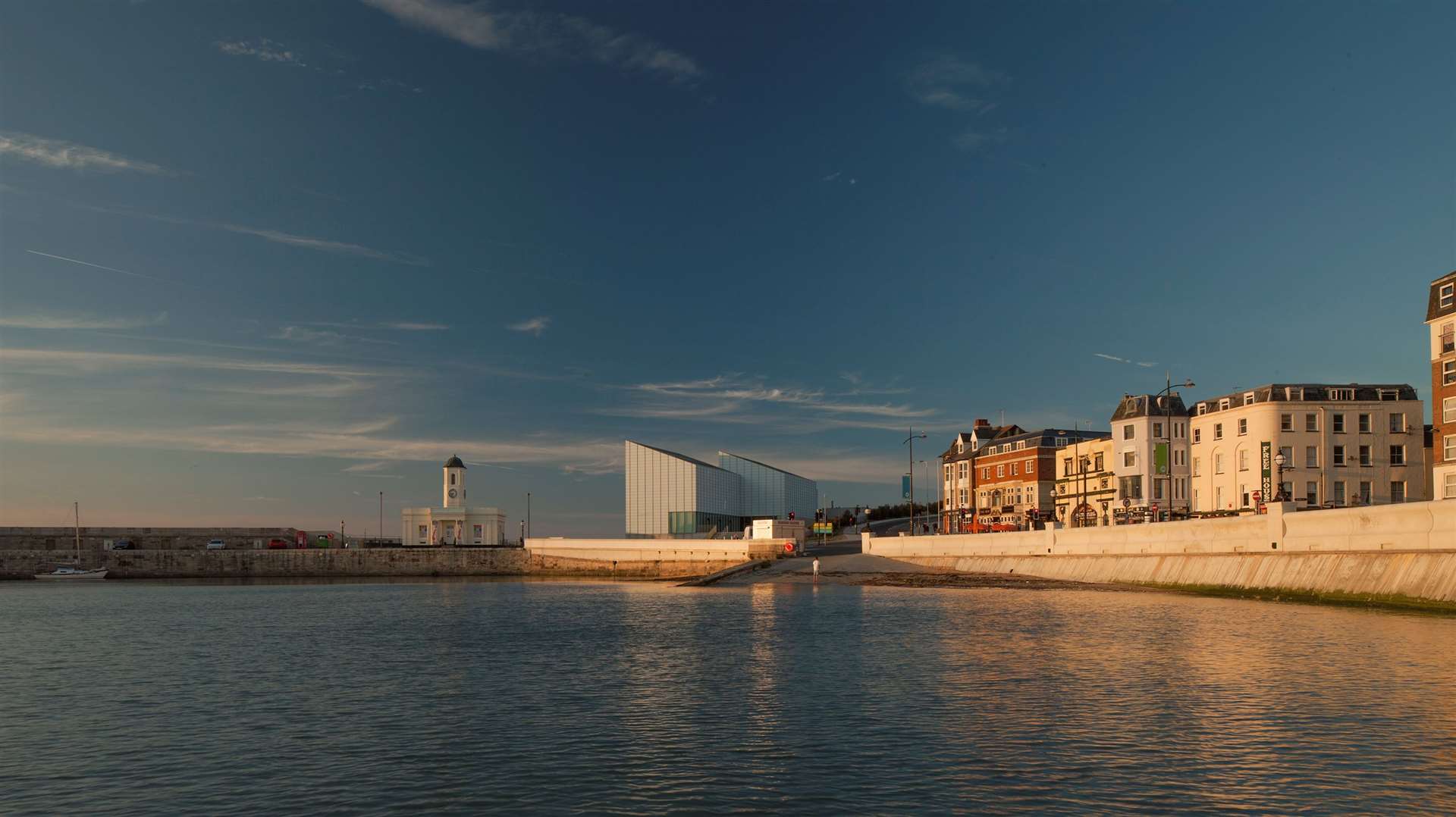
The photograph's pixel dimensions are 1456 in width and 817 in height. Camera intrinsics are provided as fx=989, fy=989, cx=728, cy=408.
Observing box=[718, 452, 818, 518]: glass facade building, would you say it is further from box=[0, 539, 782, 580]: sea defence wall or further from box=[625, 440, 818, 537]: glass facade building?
box=[0, 539, 782, 580]: sea defence wall

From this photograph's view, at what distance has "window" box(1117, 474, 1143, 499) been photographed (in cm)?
10419

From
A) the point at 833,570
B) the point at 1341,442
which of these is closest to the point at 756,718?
the point at 833,570

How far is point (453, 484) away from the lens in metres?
147

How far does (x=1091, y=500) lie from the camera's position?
11456 centimetres

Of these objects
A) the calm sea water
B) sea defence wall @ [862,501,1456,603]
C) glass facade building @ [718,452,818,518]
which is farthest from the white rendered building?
the calm sea water

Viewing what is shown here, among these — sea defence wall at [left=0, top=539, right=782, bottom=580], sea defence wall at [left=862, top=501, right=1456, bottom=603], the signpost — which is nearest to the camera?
sea defence wall at [left=862, top=501, right=1456, bottom=603]

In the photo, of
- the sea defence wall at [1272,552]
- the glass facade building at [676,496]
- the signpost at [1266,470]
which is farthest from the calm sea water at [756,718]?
the glass facade building at [676,496]

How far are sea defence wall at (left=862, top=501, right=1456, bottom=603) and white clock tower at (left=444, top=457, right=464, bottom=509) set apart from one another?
85257mm

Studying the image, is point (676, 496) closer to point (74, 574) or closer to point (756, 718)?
point (74, 574)

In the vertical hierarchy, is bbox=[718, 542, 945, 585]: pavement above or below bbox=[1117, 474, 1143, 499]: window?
below

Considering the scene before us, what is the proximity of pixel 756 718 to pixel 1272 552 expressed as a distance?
43439mm

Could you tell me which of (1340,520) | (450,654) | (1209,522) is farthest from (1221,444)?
(450,654)

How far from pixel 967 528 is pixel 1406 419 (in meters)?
44.6

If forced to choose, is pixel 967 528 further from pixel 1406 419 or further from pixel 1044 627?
pixel 1044 627
